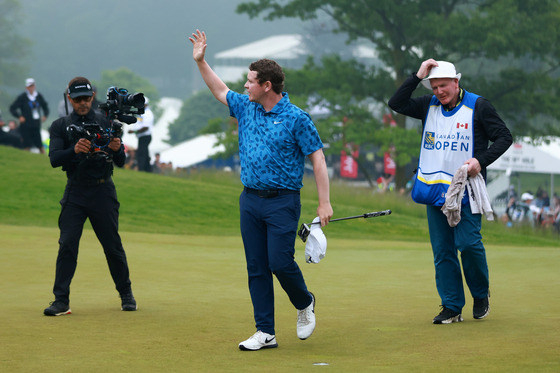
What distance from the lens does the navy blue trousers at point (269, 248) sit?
684 cm

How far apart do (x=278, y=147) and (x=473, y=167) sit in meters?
1.70

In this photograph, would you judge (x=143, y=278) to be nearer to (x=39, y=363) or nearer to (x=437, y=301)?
(x=437, y=301)

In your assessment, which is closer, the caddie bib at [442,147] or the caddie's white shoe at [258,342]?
the caddie's white shoe at [258,342]

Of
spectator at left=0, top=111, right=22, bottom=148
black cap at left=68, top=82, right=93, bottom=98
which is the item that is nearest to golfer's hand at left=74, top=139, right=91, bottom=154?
black cap at left=68, top=82, right=93, bottom=98

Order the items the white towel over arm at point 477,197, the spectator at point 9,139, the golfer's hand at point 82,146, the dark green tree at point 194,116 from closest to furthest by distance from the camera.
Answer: the white towel over arm at point 477,197
the golfer's hand at point 82,146
the spectator at point 9,139
the dark green tree at point 194,116

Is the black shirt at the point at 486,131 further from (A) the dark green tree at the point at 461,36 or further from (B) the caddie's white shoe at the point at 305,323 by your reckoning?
(A) the dark green tree at the point at 461,36

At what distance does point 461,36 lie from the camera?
121ft

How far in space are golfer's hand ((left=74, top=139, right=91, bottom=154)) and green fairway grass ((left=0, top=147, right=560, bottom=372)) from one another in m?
1.36

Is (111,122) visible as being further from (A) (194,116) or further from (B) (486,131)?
(A) (194,116)

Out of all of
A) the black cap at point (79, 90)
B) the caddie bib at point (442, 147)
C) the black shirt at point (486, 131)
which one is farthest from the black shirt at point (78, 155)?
the caddie bib at point (442, 147)

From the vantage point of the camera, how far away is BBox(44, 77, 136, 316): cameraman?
8.27 meters

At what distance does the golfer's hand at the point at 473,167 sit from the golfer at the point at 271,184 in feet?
4.39

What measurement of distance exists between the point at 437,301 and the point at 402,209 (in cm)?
1580

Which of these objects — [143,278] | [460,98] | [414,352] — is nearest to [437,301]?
[460,98]
